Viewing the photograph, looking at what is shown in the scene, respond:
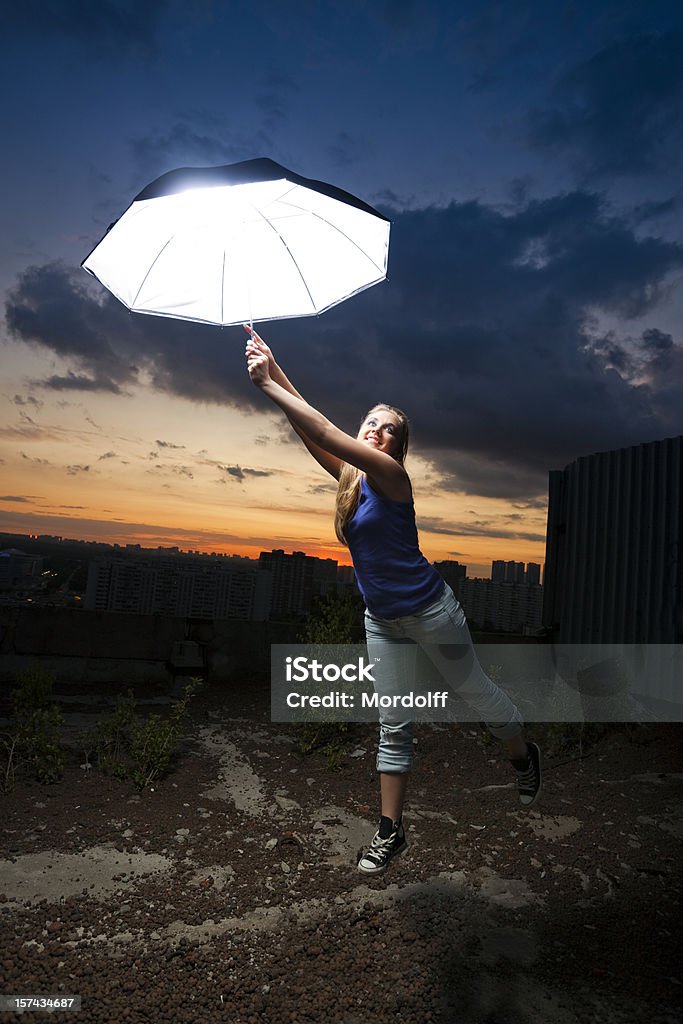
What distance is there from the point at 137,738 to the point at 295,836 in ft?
5.20

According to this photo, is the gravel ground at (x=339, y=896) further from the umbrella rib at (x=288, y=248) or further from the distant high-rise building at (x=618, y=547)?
the umbrella rib at (x=288, y=248)

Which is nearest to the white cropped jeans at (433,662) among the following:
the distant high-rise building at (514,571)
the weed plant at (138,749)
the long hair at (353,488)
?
the long hair at (353,488)

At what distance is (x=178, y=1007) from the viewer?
2.74 metres

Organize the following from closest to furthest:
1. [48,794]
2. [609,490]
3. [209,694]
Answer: [48,794] < [609,490] < [209,694]

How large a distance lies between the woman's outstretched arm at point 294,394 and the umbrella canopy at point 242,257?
35 cm

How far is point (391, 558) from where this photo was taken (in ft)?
9.06

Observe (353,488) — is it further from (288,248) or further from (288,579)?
(288,579)

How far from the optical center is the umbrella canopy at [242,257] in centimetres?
294

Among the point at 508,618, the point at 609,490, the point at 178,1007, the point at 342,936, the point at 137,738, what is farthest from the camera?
the point at 508,618

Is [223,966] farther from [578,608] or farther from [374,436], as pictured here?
[578,608]

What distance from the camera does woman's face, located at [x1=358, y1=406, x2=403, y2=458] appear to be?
277 cm

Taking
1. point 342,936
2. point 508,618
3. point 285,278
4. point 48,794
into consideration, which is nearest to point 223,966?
point 342,936

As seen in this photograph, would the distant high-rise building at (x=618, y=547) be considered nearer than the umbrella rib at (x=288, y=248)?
No

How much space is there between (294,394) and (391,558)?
77 cm
